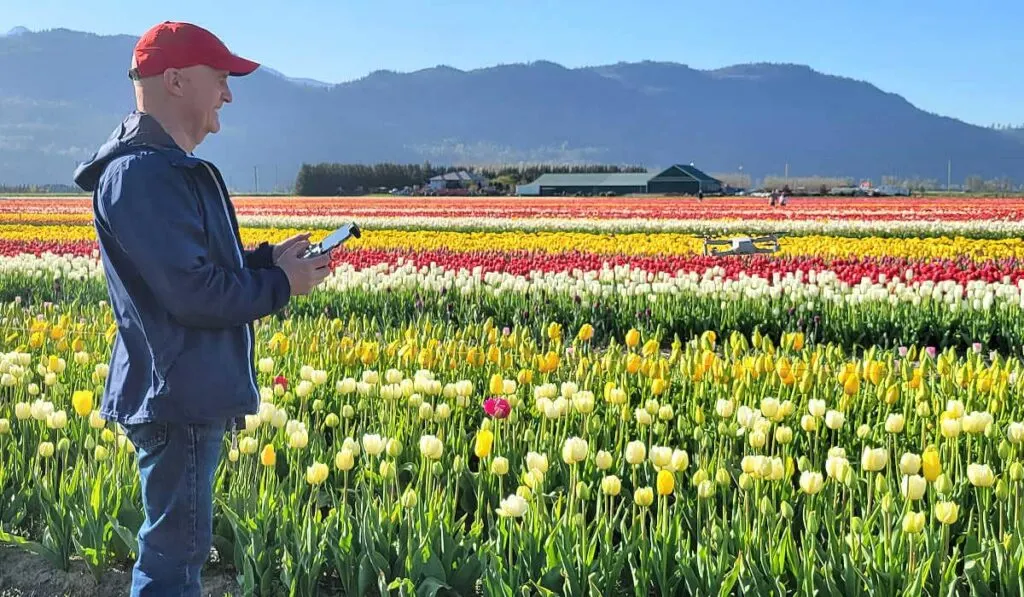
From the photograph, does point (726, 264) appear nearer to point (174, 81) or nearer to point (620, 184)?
point (174, 81)

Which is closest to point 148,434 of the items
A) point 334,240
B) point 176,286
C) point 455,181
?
point 176,286

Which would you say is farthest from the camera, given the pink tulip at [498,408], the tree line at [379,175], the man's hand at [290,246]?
the tree line at [379,175]

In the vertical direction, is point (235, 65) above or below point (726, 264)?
above

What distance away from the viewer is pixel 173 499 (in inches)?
106

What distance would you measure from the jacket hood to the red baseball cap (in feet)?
0.43

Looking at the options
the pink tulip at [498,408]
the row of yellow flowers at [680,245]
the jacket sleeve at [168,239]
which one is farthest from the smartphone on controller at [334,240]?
the row of yellow flowers at [680,245]

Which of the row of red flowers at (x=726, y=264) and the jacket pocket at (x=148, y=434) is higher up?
the jacket pocket at (x=148, y=434)

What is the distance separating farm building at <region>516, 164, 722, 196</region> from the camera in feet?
260

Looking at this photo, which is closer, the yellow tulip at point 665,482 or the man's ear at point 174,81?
the man's ear at point 174,81

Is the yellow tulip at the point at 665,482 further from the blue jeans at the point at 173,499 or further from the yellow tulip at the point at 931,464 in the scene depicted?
the blue jeans at the point at 173,499

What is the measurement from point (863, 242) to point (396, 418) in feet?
42.7

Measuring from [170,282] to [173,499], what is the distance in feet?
1.95

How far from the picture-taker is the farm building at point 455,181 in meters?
86.2

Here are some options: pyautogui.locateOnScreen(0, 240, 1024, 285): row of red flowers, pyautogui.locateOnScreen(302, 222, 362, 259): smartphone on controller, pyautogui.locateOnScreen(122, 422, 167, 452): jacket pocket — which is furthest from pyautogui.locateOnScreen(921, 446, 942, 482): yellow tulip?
pyautogui.locateOnScreen(0, 240, 1024, 285): row of red flowers
